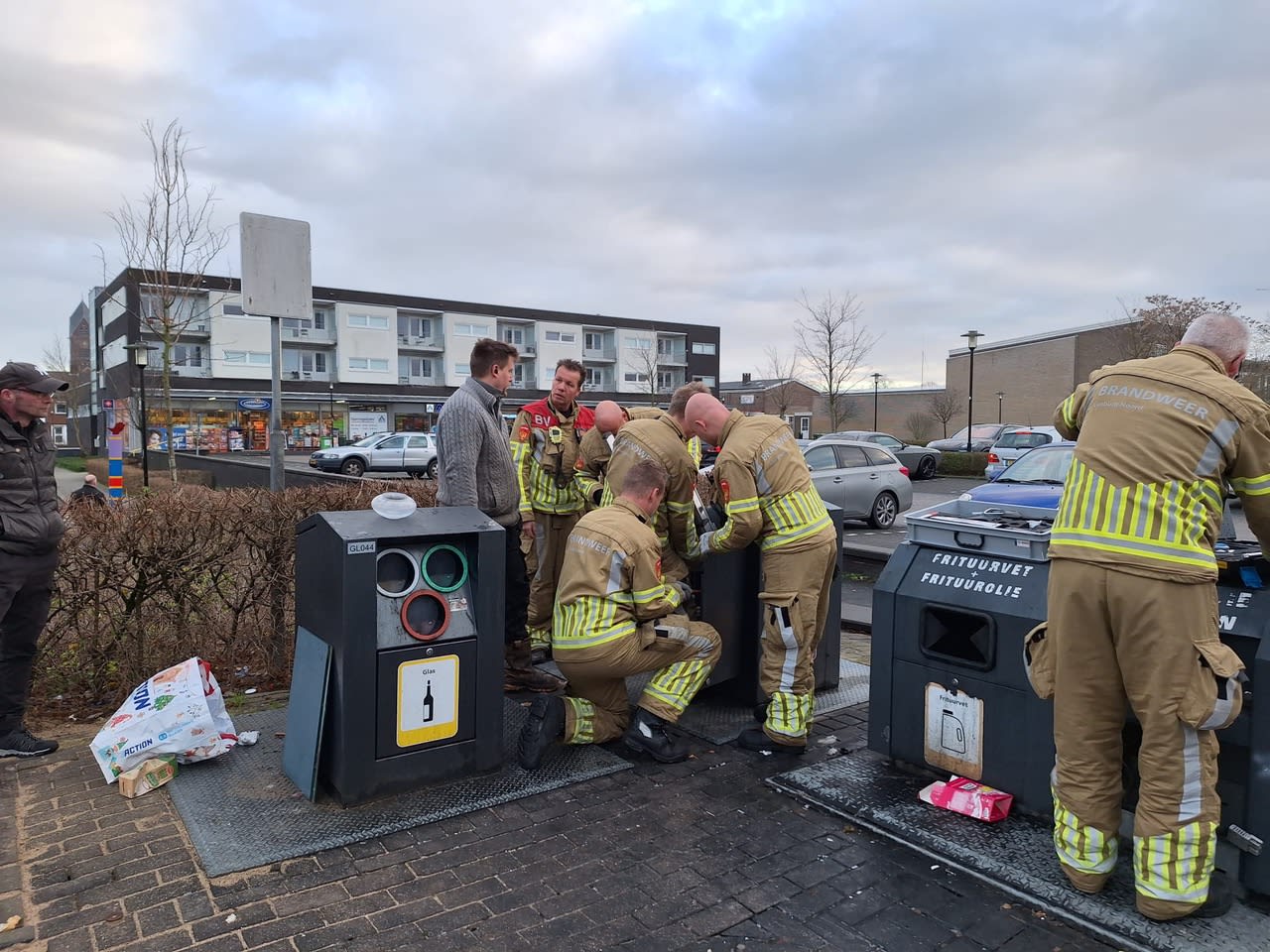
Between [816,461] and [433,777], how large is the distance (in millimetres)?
10663

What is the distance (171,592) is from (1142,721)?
188 inches

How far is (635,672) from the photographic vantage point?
388cm

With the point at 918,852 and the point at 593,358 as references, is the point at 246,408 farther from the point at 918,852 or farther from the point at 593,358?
the point at 918,852

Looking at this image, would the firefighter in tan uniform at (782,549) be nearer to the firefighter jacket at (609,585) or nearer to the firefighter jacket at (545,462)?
the firefighter jacket at (609,585)

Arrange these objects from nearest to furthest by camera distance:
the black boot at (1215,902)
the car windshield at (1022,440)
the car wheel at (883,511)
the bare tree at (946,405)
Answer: the black boot at (1215,902), the car wheel at (883,511), the car windshield at (1022,440), the bare tree at (946,405)

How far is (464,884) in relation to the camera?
285 centimetres

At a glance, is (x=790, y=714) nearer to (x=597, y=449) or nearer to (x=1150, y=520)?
(x=1150, y=520)

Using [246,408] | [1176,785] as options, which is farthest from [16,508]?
[246,408]

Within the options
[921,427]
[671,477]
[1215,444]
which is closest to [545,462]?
[671,477]

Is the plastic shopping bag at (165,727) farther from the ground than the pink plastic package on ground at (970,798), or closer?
farther from the ground

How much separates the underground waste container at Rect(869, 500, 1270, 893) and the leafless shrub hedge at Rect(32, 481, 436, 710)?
3.63 metres

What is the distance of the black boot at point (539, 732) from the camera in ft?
12.4

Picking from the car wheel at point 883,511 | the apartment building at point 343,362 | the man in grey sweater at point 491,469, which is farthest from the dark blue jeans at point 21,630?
the apartment building at point 343,362

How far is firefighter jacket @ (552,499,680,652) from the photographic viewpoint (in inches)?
146
